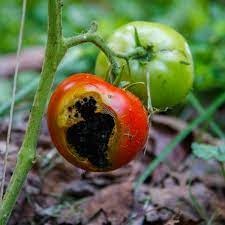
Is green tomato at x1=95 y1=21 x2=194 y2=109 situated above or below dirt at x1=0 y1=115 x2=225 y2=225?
above

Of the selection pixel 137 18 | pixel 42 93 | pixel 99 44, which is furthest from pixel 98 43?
pixel 137 18

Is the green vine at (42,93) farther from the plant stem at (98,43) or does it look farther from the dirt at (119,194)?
the dirt at (119,194)

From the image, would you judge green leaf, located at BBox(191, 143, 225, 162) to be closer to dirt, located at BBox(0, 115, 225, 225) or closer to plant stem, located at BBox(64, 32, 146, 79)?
dirt, located at BBox(0, 115, 225, 225)

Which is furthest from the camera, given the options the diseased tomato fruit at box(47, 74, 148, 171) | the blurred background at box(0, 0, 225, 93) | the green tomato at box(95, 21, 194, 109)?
the blurred background at box(0, 0, 225, 93)

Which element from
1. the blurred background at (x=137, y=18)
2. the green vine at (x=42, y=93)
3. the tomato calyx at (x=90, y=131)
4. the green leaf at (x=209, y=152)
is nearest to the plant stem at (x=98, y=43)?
the green vine at (x=42, y=93)

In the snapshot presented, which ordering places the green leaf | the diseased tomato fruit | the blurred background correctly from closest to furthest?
the diseased tomato fruit
the green leaf
the blurred background

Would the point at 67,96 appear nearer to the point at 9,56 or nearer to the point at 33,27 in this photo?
the point at 9,56

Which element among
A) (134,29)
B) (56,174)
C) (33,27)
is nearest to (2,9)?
(33,27)

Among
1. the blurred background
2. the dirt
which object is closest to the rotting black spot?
the dirt
